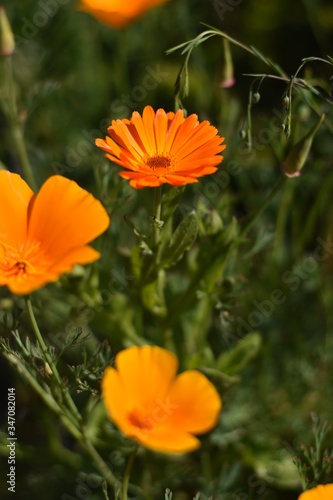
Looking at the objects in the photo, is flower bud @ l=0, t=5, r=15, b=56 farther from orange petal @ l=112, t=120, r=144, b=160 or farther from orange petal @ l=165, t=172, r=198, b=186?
orange petal @ l=165, t=172, r=198, b=186

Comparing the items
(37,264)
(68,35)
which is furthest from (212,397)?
(68,35)

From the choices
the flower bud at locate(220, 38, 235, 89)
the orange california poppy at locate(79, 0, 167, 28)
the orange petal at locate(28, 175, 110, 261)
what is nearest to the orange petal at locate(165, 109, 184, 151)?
the orange petal at locate(28, 175, 110, 261)

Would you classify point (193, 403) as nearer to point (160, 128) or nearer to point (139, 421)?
point (139, 421)

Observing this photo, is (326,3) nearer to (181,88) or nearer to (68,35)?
(68,35)

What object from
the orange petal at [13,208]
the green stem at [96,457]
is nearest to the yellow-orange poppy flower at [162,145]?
the orange petal at [13,208]

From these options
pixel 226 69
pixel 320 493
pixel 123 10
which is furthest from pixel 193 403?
pixel 123 10

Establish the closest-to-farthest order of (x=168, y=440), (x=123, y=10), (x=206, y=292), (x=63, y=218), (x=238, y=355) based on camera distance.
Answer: (x=168, y=440)
(x=63, y=218)
(x=206, y=292)
(x=238, y=355)
(x=123, y=10)
